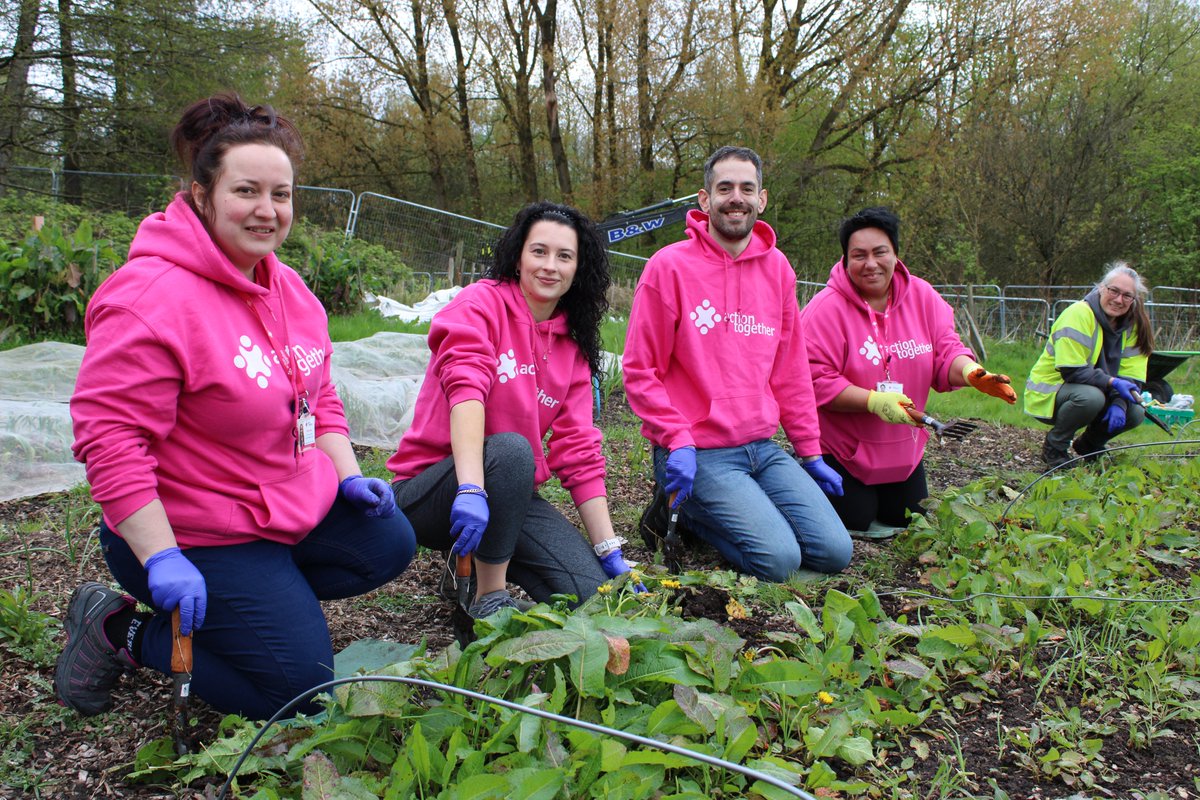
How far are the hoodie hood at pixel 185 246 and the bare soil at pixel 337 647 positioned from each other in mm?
959

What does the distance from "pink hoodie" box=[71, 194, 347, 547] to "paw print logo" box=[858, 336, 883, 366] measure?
215cm

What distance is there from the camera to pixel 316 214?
10.3 m

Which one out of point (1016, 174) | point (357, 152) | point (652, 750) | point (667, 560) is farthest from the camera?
point (357, 152)

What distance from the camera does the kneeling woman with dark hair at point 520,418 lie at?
235cm

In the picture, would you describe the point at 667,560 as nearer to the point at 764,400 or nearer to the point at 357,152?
the point at 764,400

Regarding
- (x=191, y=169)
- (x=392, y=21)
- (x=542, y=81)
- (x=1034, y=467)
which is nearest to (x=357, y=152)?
(x=392, y=21)

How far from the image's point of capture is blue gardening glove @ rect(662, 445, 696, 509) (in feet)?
9.33

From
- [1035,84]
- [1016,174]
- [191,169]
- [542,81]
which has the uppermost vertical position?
[542,81]

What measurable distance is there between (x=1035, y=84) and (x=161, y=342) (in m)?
14.3

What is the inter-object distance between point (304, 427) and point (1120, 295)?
435 centimetres

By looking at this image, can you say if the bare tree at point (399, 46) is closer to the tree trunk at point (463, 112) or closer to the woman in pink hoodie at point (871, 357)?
the tree trunk at point (463, 112)

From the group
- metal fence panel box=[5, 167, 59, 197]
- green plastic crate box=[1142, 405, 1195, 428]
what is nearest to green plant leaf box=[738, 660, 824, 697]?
green plastic crate box=[1142, 405, 1195, 428]

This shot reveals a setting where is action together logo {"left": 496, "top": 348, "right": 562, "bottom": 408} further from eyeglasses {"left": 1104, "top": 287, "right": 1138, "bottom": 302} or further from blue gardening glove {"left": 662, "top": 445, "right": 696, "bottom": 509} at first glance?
eyeglasses {"left": 1104, "top": 287, "right": 1138, "bottom": 302}

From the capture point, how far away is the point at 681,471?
2.84 meters
